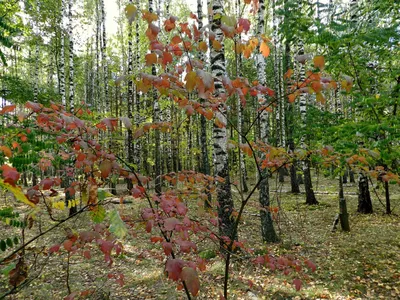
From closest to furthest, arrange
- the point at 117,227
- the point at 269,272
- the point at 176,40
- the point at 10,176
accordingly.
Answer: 1. the point at 10,176
2. the point at 117,227
3. the point at 176,40
4. the point at 269,272

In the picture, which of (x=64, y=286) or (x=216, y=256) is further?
(x=216, y=256)

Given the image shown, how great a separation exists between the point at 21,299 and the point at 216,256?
376 centimetres

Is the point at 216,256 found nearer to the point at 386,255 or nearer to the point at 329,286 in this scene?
the point at 329,286

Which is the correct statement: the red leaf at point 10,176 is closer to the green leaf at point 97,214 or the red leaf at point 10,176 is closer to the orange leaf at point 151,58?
the green leaf at point 97,214

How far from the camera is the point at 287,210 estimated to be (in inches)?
408

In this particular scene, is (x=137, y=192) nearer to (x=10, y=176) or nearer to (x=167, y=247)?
(x=167, y=247)

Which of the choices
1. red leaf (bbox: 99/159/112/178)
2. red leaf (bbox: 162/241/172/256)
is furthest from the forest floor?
red leaf (bbox: 99/159/112/178)

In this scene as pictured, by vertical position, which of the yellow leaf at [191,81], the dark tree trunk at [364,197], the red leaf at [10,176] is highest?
the yellow leaf at [191,81]

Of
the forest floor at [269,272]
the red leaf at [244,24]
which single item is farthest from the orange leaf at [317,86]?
the forest floor at [269,272]

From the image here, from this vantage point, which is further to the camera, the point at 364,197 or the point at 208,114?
the point at 364,197

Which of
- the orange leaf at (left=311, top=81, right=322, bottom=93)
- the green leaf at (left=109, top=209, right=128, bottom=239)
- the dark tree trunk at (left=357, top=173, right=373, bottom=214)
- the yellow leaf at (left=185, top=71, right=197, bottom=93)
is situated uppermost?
the orange leaf at (left=311, top=81, right=322, bottom=93)

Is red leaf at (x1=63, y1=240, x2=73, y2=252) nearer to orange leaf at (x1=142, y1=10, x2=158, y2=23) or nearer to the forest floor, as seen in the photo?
the forest floor

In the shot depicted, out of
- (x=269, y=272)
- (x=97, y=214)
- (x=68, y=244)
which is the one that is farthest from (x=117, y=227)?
(x=269, y=272)

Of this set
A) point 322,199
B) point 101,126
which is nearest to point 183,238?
point 101,126
